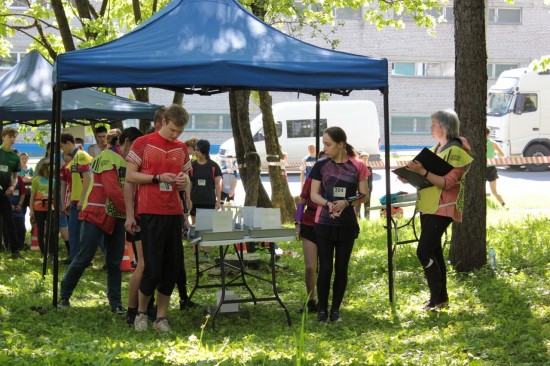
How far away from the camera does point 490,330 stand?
7523mm

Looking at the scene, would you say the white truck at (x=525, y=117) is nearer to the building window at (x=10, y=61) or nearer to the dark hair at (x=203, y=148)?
the dark hair at (x=203, y=148)

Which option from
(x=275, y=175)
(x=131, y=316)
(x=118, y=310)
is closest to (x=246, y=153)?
(x=275, y=175)

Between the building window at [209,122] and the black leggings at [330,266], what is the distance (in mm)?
38763

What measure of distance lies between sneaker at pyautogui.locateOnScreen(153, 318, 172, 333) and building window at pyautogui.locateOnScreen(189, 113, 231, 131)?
128 ft

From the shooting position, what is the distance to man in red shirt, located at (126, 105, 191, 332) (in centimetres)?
766

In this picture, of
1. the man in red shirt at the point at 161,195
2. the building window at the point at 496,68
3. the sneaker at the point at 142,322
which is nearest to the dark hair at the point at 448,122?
the man in red shirt at the point at 161,195

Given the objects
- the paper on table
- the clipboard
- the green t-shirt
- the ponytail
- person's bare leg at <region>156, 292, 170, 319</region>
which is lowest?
person's bare leg at <region>156, 292, 170, 319</region>

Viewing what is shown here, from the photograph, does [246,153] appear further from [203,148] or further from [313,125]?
[313,125]

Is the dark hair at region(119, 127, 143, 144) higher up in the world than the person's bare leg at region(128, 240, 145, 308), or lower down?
higher up

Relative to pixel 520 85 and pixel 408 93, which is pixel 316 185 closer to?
pixel 520 85

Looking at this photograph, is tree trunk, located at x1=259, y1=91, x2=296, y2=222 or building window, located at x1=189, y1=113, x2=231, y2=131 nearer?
tree trunk, located at x1=259, y1=91, x2=296, y2=222

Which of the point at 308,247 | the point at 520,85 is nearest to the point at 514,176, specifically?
the point at 520,85

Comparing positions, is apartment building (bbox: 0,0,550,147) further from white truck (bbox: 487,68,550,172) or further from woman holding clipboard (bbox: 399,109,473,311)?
woman holding clipboard (bbox: 399,109,473,311)

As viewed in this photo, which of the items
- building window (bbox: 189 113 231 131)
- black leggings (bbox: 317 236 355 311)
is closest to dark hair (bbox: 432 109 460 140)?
black leggings (bbox: 317 236 355 311)
